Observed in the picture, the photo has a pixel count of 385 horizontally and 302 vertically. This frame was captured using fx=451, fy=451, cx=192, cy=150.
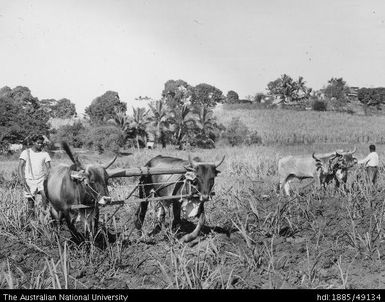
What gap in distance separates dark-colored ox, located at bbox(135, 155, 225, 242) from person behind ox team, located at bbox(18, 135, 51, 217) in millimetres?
1634

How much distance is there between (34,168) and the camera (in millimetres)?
7391

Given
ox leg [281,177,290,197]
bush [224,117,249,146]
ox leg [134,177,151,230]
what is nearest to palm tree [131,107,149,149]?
bush [224,117,249,146]

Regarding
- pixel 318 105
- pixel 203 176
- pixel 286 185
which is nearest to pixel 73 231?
pixel 203 176

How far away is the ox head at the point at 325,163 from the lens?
10961 mm

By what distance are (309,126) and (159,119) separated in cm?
1727

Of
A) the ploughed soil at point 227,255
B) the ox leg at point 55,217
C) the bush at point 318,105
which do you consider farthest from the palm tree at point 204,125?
the ox leg at point 55,217

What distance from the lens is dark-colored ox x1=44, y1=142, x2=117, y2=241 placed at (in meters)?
6.03

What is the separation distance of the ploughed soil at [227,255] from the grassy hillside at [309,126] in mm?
33117

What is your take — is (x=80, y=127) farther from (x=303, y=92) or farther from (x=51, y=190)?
(x=303, y=92)

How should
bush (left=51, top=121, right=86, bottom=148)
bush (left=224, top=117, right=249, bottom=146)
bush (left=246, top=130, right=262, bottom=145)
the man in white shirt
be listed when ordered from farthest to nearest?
bush (left=224, top=117, right=249, bottom=146) → bush (left=246, top=130, right=262, bottom=145) → bush (left=51, top=121, right=86, bottom=148) → the man in white shirt

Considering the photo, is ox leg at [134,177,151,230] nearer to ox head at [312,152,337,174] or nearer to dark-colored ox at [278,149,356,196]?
dark-colored ox at [278,149,356,196]

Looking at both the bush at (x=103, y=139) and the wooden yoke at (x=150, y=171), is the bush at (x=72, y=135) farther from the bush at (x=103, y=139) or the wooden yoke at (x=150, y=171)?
Answer: the wooden yoke at (x=150, y=171)
